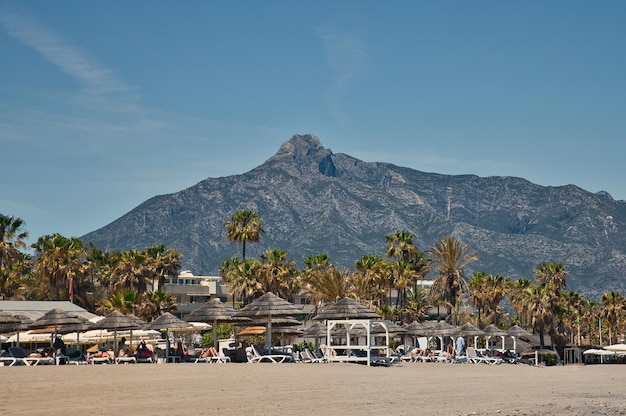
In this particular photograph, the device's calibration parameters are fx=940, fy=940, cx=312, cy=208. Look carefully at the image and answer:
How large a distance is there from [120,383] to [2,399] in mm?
4244

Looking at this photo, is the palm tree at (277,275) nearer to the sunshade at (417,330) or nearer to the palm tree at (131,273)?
the palm tree at (131,273)

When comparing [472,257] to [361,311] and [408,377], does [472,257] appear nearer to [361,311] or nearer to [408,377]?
[361,311]

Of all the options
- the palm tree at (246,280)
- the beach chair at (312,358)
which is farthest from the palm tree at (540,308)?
the beach chair at (312,358)

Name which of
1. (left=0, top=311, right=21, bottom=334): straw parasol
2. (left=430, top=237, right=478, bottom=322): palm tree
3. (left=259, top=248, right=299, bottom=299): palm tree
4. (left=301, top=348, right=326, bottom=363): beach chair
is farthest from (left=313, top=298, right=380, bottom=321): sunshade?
(left=259, top=248, right=299, bottom=299): palm tree

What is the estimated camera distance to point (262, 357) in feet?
105

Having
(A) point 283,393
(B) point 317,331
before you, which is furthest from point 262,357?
(B) point 317,331

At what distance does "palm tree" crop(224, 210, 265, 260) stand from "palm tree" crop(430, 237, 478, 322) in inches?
757

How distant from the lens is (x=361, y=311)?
34781 millimetres

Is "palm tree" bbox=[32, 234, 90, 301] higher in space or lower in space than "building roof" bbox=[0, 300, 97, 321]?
higher

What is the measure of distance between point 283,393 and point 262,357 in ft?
44.1

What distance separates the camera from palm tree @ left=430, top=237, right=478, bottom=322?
7056 centimetres

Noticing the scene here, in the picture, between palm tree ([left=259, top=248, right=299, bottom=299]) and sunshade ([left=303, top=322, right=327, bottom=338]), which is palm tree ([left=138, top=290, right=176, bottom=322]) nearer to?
palm tree ([left=259, top=248, right=299, bottom=299])

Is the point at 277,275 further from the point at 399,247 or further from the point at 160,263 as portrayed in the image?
the point at 399,247

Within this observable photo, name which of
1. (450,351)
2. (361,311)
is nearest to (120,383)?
(361,311)
